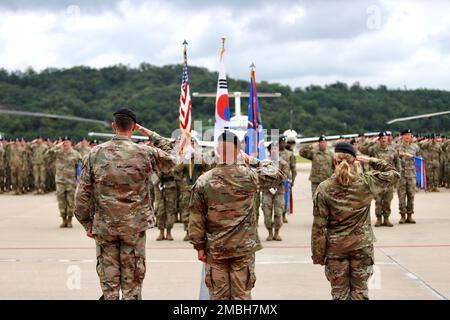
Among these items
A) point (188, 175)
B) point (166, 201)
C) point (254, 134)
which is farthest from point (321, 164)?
point (166, 201)

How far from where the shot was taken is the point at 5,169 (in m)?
24.5

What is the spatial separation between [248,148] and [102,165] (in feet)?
22.9

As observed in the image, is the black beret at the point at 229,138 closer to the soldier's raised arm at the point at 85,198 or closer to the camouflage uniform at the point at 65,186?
the soldier's raised arm at the point at 85,198

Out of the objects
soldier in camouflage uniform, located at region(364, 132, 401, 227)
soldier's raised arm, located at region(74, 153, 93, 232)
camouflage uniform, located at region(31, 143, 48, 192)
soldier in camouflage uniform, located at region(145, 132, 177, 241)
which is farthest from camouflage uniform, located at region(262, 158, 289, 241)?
camouflage uniform, located at region(31, 143, 48, 192)

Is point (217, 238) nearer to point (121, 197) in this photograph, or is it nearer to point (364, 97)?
point (121, 197)

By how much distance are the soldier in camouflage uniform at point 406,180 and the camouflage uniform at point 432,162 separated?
8501 mm

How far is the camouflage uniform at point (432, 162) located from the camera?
2222 centimetres

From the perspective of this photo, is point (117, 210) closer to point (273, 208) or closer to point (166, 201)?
point (166, 201)

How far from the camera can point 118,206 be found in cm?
542

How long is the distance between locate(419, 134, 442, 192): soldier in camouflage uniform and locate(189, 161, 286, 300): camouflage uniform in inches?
729

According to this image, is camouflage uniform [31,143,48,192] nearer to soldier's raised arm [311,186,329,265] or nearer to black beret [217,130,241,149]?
black beret [217,130,241,149]

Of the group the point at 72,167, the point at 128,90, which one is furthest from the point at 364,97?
the point at 72,167

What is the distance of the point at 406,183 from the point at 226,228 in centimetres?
982

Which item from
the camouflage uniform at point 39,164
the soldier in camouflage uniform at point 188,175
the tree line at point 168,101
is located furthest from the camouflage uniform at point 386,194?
the tree line at point 168,101
